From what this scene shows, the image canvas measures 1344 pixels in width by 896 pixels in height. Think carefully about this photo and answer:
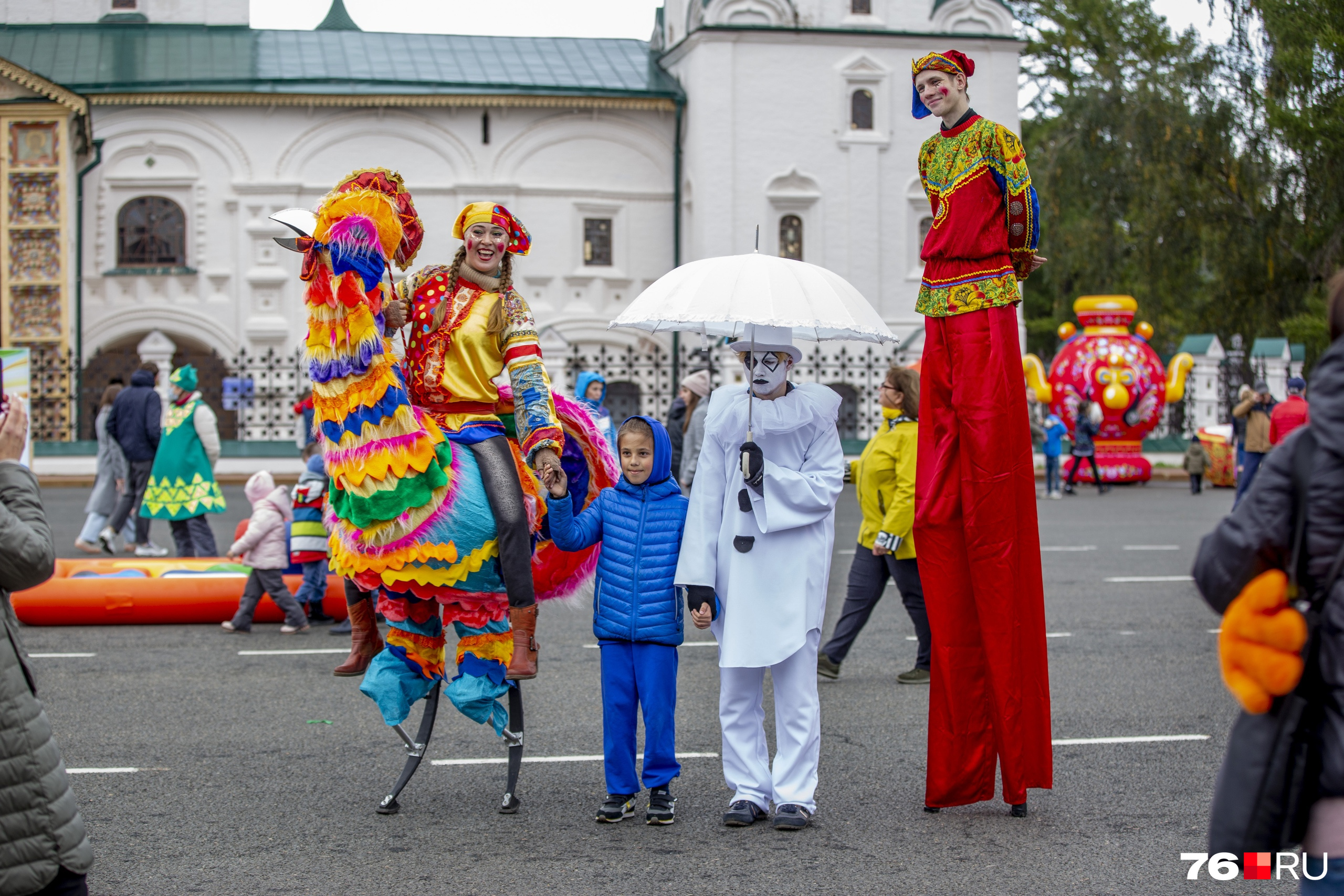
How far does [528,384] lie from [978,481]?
5.86 ft

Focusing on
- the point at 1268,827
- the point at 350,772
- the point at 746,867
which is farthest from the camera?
the point at 350,772

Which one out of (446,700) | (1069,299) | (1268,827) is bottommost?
(446,700)

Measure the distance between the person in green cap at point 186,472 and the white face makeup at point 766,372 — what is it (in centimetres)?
810

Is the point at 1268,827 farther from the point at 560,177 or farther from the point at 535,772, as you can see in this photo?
the point at 560,177

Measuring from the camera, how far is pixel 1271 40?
80.5 feet

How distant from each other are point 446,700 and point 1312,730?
615 cm

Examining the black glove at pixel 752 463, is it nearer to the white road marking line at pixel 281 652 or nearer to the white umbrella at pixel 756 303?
the white umbrella at pixel 756 303

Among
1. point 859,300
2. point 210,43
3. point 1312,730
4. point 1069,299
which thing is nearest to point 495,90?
point 210,43

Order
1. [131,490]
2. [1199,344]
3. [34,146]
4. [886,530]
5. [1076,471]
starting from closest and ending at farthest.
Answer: [886,530]
[131,490]
[1076,471]
[1199,344]
[34,146]

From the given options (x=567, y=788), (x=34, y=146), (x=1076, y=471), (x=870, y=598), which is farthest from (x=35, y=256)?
(x=567, y=788)

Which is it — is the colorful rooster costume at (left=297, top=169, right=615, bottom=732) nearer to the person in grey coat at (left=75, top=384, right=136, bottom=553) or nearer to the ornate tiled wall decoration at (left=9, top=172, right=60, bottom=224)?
the person in grey coat at (left=75, top=384, right=136, bottom=553)

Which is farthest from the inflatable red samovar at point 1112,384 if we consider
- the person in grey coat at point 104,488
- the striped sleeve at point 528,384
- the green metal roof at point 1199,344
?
the striped sleeve at point 528,384

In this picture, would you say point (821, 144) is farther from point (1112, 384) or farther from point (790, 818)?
point (790, 818)

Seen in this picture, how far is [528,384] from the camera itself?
5.84 meters
